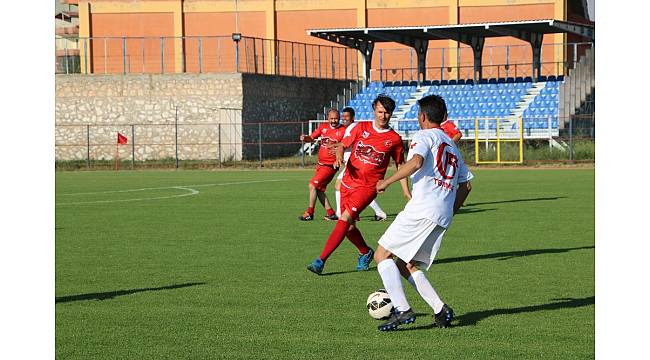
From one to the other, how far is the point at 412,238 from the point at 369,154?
366cm

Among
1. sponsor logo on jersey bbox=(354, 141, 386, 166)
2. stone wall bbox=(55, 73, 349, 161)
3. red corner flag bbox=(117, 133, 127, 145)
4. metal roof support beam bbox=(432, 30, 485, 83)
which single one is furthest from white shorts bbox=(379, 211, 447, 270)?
metal roof support beam bbox=(432, 30, 485, 83)

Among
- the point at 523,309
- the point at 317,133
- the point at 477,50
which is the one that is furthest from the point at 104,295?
the point at 477,50

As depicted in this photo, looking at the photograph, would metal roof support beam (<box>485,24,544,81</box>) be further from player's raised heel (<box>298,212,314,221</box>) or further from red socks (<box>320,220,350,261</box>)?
red socks (<box>320,220,350,261</box>)

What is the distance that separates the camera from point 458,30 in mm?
49281

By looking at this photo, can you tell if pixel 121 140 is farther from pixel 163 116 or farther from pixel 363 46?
pixel 363 46

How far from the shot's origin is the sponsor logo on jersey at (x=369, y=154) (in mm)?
12039

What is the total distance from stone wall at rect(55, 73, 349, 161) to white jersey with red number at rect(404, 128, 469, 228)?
3608cm

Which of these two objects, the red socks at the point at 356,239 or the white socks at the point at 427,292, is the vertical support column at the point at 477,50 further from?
the white socks at the point at 427,292

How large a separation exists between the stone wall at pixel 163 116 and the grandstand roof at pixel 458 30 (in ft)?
17.9

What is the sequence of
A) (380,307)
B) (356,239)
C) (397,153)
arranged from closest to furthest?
1. (380,307)
2. (397,153)
3. (356,239)

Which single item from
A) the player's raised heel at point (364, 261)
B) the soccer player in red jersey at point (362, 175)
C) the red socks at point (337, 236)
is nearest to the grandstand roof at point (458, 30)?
the player's raised heel at point (364, 261)

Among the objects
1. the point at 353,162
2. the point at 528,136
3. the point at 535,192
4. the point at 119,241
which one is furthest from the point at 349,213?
the point at 528,136

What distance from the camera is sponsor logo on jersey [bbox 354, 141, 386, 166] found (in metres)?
12.0
